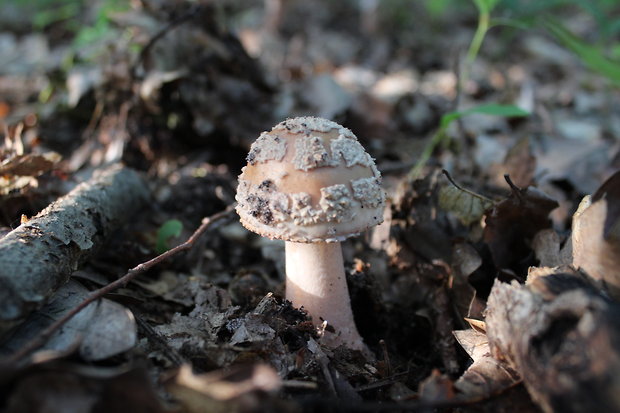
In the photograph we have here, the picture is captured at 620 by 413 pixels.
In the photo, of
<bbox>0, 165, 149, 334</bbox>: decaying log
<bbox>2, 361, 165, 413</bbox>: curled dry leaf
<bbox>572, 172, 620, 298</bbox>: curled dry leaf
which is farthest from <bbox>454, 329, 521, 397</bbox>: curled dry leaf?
<bbox>0, 165, 149, 334</bbox>: decaying log

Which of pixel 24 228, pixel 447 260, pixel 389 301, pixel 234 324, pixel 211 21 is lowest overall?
pixel 389 301

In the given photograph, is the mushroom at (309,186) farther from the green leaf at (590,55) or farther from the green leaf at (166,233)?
the green leaf at (590,55)

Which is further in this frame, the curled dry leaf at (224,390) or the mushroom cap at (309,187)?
the mushroom cap at (309,187)

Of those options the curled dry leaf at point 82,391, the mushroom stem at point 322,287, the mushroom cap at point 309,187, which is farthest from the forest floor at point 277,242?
the mushroom cap at point 309,187

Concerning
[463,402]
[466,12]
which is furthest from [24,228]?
[466,12]

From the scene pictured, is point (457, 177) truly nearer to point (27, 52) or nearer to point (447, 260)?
point (447, 260)

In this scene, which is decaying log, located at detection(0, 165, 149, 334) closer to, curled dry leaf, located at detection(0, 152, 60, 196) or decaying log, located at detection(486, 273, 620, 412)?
Answer: curled dry leaf, located at detection(0, 152, 60, 196)
